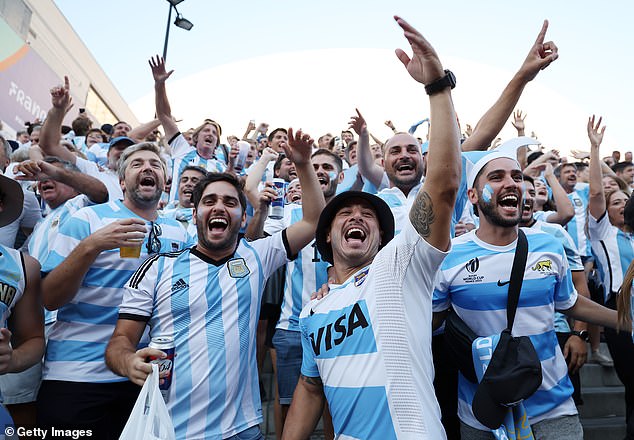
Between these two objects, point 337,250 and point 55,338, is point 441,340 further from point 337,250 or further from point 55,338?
point 55,338

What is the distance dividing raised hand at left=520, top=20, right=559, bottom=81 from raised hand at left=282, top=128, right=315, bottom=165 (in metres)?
1.55

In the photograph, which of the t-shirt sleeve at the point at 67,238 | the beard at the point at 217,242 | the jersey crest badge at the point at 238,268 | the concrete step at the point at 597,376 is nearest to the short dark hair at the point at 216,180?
the beard at the point at 217,242

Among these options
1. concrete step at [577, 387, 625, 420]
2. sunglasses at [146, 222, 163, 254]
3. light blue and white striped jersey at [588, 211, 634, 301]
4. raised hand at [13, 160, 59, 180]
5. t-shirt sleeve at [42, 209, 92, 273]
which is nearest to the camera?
t-shirt sleeve at [42, 209, 92, 273]

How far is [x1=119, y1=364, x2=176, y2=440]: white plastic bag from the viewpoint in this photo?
2131mm

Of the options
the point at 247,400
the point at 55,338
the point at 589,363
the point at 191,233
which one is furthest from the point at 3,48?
the point at 589,363

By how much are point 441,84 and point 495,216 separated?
4.03 ft

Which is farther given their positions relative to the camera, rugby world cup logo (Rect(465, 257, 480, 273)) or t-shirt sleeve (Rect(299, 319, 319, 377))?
rugby world cup logo (Rect(465, 257, 480, 273))

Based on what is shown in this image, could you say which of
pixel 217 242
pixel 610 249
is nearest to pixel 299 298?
pixel 217 242

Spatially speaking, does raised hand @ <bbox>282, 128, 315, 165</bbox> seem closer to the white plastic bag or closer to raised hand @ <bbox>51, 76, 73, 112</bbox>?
the white plastic bag

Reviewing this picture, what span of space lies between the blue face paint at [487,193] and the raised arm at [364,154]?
1.91m

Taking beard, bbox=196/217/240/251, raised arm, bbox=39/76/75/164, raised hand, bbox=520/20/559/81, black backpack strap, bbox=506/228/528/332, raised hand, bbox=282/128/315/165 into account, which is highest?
raised arm, bbox=39/76/75/164

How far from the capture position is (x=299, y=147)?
342cm

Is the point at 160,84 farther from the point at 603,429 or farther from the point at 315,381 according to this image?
the point at 603,429

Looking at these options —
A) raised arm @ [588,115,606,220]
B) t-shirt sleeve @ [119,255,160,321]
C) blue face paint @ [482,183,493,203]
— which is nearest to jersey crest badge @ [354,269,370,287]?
blue face paint @ [482,183,493,203]
